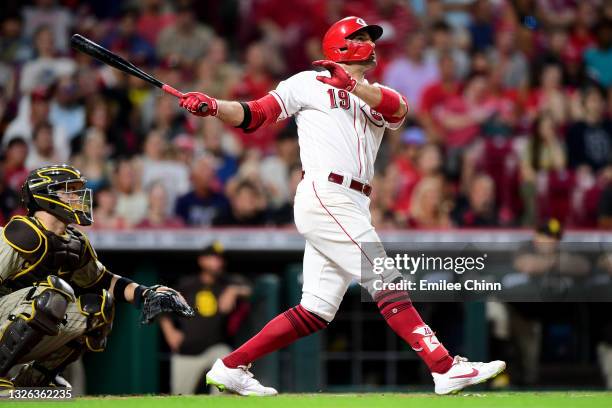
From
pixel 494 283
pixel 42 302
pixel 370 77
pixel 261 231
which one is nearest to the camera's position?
pixel 42 302

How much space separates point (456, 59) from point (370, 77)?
3.44 feet

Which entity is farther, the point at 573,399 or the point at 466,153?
the point at 466,153

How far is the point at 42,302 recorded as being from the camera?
618 cm

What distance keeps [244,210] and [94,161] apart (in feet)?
4.95

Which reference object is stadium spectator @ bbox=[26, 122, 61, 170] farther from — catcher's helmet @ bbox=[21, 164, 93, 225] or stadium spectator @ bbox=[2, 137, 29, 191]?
catcher's helmet @ bbox=[21, 164, 93, 225]

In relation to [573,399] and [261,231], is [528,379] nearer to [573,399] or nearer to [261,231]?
[261,231]

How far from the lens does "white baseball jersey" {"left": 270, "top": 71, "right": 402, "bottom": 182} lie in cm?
637

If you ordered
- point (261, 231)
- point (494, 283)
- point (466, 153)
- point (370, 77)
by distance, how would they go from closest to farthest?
1. point (494, 283)
2. point (261, 231)
3. point (466, 153)
4. point (370, 77)

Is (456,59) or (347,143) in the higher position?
(456,59)

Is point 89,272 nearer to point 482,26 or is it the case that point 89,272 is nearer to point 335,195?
point 335,195

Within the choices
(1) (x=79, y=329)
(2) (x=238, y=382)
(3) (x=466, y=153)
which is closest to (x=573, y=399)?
(2) (x=238, y=382)

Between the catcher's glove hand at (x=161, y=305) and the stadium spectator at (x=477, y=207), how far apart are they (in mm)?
4567

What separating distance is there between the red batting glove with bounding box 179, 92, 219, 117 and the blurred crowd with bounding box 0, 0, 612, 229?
4.19 m
